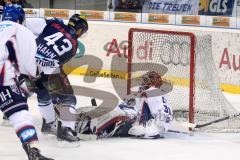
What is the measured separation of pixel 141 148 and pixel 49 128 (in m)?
0.91

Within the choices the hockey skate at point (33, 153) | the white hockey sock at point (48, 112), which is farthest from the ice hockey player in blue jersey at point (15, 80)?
the white hockey sock at point (48, 112)

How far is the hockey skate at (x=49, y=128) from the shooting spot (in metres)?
4.99

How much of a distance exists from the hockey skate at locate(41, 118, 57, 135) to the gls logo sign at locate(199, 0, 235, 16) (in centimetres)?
445

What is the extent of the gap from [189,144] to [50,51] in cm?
A: 131

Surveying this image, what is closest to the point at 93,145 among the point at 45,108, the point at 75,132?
the point at 75,132

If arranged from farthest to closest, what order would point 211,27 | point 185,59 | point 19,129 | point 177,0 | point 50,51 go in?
point 177,0, point 211,27, point 185,59, point 50,51, point 19,129

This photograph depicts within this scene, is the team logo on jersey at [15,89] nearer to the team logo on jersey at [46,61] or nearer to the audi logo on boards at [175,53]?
the team logo on jersey at [46,61]

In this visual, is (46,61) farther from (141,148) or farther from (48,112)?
(141,148)

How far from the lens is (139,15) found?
29.1 ft

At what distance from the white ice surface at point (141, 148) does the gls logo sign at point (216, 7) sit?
3934 millimetres

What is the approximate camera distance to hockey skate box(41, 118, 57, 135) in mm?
4992

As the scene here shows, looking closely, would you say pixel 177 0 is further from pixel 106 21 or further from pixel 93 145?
pixel 93 145

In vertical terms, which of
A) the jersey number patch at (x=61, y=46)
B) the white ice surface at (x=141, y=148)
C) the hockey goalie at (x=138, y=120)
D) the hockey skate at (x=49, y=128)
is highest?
the jersey number patch at (x=61, y=46)

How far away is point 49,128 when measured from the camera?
504 cm
